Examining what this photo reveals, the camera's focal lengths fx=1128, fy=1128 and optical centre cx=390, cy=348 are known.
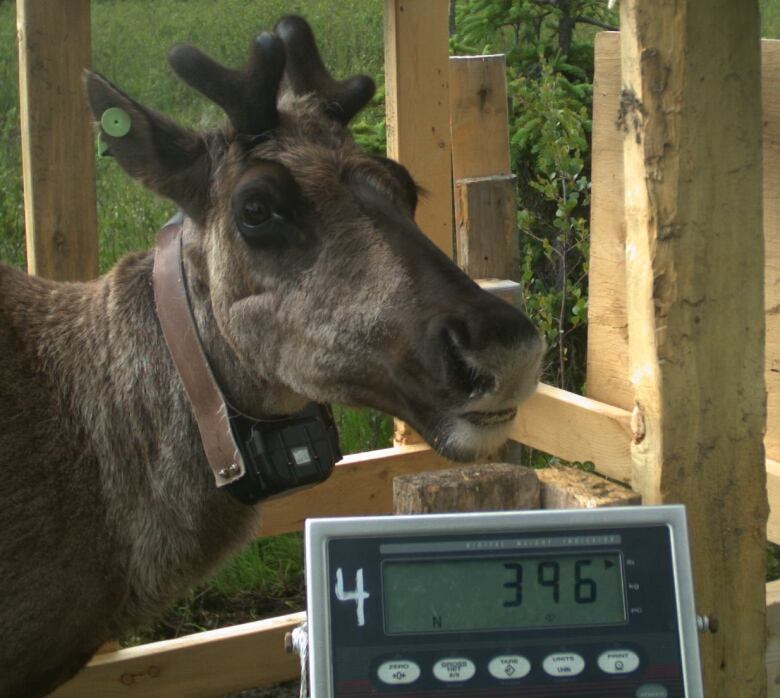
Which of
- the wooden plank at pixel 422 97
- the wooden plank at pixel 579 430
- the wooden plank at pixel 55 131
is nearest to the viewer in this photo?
the wooden plank at pixel 55 131

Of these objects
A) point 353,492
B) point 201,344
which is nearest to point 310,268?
point 201,344

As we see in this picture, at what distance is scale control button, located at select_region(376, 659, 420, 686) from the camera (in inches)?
66.6

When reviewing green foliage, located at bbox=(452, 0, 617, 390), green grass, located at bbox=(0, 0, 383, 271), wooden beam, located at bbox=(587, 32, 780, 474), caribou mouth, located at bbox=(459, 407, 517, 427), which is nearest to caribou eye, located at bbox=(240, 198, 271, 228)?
caribou mouth, located at bbox=(459, 407, 517, 427)

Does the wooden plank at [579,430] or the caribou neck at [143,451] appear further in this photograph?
the wooden plank at [579,430]

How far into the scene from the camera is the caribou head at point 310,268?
100 inches

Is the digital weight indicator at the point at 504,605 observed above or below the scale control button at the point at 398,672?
above

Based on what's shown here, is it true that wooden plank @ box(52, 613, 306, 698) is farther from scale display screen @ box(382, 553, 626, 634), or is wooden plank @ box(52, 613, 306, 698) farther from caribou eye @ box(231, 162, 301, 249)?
scale display screen @ box(382, 553, 626, 634)

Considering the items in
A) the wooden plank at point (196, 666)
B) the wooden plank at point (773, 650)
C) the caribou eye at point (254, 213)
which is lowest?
the wooden plank at point (196, 666)

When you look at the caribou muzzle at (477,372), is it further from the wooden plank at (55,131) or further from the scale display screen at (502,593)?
the wooden plank at (55,131)

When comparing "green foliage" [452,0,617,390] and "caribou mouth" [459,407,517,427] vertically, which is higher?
"green foliage" [452,0,617,390]

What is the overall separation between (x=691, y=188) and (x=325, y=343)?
3.63 ft

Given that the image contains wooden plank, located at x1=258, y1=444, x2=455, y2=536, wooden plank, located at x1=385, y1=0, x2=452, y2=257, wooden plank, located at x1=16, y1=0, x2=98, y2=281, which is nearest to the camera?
wooden plank, located at x1=16, y1=0, x2=98, y2=281

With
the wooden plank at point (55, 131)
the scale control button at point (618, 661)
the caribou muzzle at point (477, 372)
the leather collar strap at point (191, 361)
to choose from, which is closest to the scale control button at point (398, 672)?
the scale control button at point (618, 661)

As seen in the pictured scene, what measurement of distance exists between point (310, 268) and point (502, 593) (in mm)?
1324
